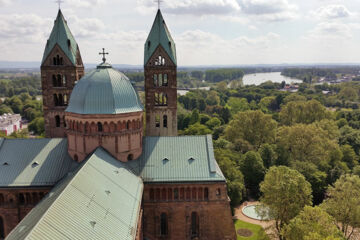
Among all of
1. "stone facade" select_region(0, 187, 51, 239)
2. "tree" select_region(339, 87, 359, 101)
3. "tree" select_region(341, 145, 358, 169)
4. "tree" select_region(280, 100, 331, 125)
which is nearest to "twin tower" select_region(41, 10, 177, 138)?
"stone facade" select_region(0, 187, 51, 239)

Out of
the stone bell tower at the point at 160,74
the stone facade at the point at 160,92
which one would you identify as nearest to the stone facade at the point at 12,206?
the stone facade at the point at 160,92

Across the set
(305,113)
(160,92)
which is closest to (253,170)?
(160,92)

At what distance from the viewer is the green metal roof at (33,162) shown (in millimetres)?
42188

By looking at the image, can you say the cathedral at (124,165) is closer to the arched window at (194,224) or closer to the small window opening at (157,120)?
the arched window at (194,224)

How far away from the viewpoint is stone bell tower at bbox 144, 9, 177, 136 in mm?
54188

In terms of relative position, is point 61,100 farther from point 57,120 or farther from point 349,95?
point 349,95

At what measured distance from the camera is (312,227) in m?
35.0

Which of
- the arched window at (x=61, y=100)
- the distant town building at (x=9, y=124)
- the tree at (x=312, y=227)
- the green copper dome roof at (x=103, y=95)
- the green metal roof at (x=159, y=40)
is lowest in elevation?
the distant town building at (x=9, y=124)

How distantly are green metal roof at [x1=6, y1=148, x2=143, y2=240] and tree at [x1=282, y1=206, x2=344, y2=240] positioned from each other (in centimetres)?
1724

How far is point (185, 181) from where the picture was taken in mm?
42938

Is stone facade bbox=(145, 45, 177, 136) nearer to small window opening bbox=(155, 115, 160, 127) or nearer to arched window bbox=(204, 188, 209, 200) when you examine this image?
small window opening bbox=(155, 115, 160, 127)

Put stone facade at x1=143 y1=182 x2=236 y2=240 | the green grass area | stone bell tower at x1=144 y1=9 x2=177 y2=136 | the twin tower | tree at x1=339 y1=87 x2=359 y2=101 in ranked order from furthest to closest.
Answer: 1. tree at x1=339 y1=87 x2=359 y2=101
2. the twin tower
3. stone bell tower at x1=144 y1=9 x2=177 y2=136
4. the green grass area
5. stone facade at x1=143 y1=182 x2=236 y2=240

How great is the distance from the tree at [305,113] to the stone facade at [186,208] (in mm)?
67948

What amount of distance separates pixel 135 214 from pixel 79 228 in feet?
26.0
